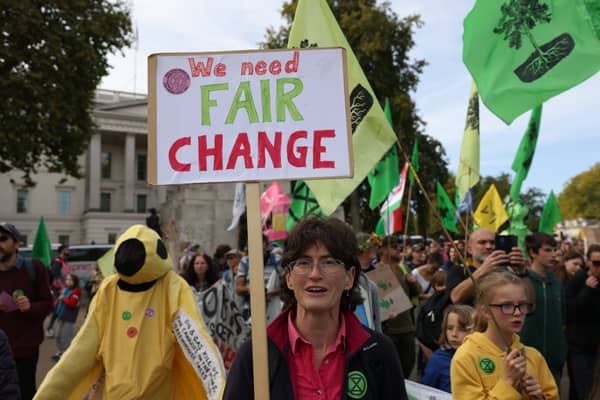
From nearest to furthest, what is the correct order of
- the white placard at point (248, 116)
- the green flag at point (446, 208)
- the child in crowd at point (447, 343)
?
1. the white placard at point (248, 116)
2. the child in crowd at point (447, 343)
3. the green flag at point (446, 208)

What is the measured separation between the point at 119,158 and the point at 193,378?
68.4 metres

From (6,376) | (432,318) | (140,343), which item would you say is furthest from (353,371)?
(432,318)

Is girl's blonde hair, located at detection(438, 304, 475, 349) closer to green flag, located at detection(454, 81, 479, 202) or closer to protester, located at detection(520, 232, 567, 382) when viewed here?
protester, located at detection(520, 232, 567, 382)

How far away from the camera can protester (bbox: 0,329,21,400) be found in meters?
3.18

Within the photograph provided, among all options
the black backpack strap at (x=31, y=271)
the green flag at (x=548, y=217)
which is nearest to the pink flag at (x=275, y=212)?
the green flag at (x=548, y=217)

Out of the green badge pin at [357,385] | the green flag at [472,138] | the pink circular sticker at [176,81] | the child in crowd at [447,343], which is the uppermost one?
the green flag at [472,138]

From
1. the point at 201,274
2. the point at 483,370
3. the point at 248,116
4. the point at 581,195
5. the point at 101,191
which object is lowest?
the point at 483,370

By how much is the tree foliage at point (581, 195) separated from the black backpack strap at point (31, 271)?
65.6 m

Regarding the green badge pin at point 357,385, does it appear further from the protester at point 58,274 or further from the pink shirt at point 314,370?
the protester at point 58,274

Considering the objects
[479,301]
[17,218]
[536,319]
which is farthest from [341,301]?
[17,218]

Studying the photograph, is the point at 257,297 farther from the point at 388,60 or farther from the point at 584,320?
the point at 388,60

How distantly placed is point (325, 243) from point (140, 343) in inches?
73.4

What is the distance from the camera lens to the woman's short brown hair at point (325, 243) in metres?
2.16

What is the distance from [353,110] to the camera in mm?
4387
